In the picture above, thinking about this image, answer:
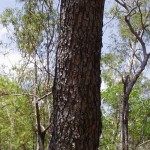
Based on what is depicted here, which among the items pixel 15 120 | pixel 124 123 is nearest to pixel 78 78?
pixel 124 123

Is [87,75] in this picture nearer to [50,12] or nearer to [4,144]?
[50,12]

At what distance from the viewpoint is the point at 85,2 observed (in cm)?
239

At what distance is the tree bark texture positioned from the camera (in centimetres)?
226

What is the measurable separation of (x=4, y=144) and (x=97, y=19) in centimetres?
1804

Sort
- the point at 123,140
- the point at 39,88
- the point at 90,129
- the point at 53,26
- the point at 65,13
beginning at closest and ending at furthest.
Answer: the point at 90,129
the point at 65,13
the point at 123,140
the point at 53,26
the point at 39,88

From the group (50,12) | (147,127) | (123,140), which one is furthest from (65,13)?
(147,127)

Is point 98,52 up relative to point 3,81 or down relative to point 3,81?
down

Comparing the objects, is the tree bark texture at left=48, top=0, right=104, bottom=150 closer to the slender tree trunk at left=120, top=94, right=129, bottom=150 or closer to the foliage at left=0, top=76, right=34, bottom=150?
the slender tree trunk at left=120, top=94, right=129, bottom=150

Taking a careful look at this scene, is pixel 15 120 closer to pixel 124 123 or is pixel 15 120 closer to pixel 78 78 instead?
pixel 124 123

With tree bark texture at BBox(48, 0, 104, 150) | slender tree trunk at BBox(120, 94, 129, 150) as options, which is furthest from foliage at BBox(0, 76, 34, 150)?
tree bark texture at BBox(48, 0, 104, 150)

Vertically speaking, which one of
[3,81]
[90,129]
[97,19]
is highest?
[3,81]

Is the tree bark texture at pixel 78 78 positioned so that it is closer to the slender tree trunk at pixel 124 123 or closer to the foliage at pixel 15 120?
the slender tree trunk at pixel 124 123

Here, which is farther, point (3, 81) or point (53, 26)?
point (3, 81)

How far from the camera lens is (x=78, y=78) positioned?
2309 millimetres
